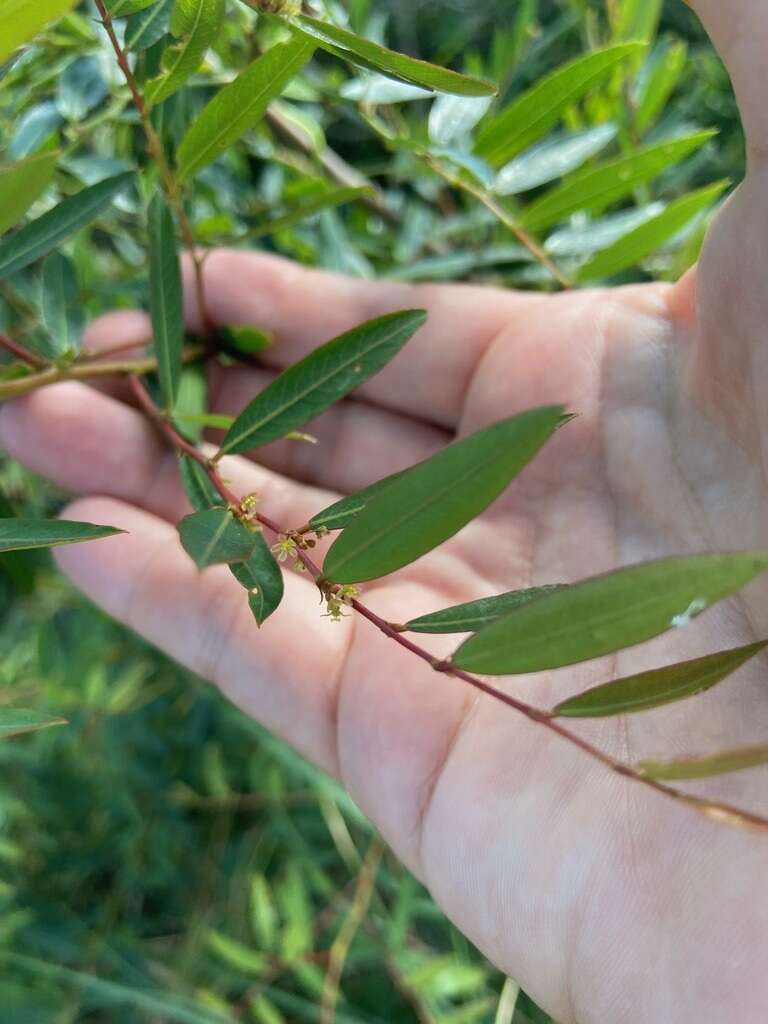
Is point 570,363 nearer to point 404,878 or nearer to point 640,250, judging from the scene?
point 640,250

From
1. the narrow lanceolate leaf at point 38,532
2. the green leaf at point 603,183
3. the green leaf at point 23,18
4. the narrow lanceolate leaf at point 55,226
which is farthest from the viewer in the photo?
the green leaf at point 603,183

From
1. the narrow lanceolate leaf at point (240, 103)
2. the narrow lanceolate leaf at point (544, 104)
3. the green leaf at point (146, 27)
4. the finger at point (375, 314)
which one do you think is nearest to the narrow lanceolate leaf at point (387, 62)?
the narrow lanceolate leaf at point (240, 103)

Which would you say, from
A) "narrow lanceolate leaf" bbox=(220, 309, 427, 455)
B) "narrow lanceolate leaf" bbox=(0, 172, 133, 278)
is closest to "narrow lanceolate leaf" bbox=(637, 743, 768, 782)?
"narrow lanceolate leaf" bbox=(220, 309, 427, 455)

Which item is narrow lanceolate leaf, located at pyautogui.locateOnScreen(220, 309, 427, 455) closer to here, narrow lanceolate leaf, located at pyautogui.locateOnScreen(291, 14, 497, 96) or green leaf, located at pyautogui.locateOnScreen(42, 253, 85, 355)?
narrow lanceolate leaf, located at pyautogui.locateOnScreen(291, 14, 497, 96)

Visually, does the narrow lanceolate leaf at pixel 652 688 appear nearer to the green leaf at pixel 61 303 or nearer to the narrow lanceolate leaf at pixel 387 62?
the narrow lanceolate leaf at pixel 387 62

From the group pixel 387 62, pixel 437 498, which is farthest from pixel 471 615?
pixel 387 62

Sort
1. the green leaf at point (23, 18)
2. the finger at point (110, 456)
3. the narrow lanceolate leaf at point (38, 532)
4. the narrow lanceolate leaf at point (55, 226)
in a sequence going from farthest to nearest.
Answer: the finger at point (110, 456), the narrow lanceolate leaf at point (55, 226), the narrow lanceolate leaf at point (38, 532), the green leaf at point (23, 18)

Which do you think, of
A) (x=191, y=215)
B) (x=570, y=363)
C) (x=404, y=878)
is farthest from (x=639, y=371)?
(x=404, y=878)
